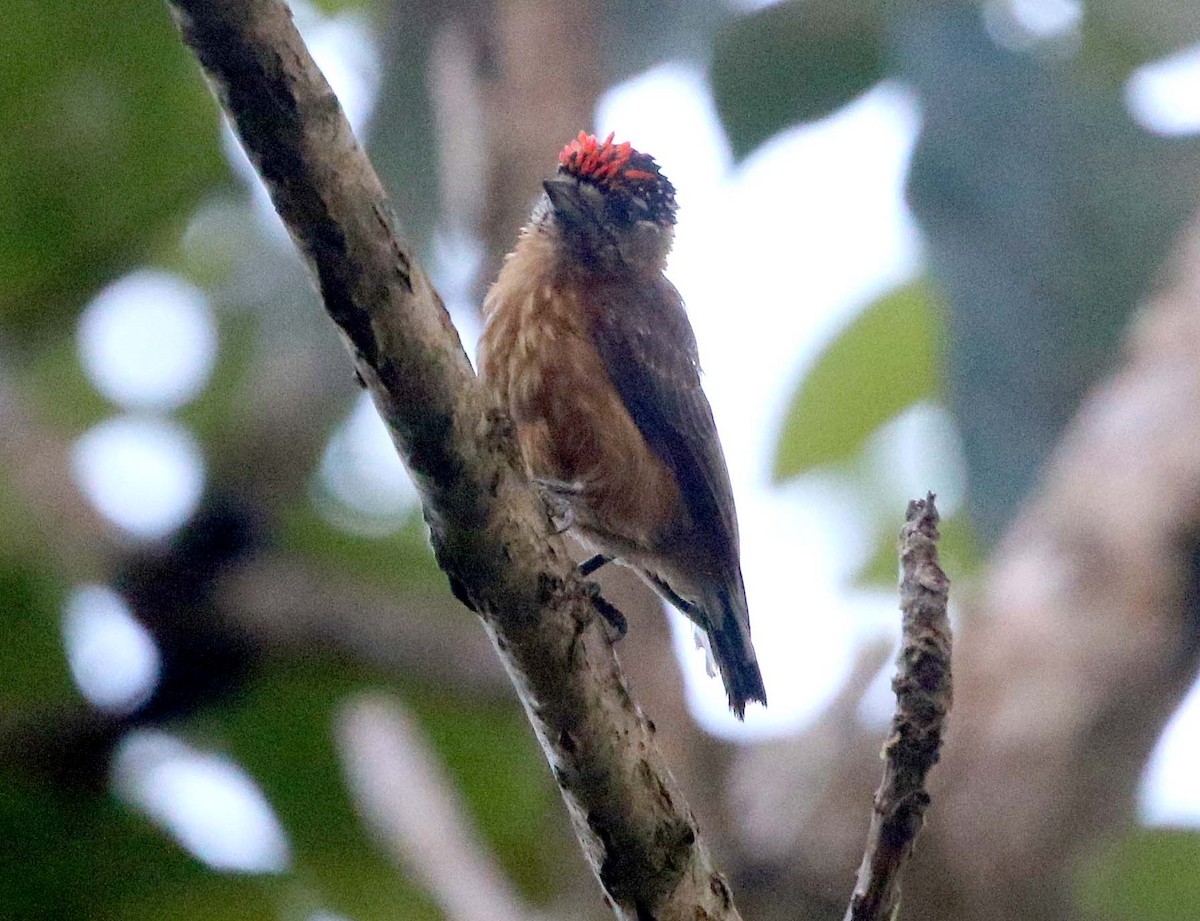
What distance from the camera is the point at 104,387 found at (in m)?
7.07

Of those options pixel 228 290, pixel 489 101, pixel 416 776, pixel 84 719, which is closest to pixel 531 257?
pixel 489 101

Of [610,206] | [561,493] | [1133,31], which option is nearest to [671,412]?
[561,493]

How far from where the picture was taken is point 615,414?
474cm

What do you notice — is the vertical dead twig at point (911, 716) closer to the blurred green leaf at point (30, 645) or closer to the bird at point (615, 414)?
the bird at point (615, 414)

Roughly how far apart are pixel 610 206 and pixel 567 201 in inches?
8.5

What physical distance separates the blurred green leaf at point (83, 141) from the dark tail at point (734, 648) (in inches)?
91.4

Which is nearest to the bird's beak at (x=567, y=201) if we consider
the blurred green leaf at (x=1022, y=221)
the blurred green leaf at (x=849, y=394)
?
the blurred green leaf at (x=1022, y=221)

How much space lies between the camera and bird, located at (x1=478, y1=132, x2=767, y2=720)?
4.70 metres

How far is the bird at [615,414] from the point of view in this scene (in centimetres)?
470

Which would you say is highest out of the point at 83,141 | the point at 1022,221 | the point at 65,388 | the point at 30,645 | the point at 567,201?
the point at 1022,221

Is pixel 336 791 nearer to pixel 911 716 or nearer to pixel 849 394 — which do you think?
pixel 849 394

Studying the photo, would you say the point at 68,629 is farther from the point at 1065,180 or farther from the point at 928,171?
the point at 1065,180

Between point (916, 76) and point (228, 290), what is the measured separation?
9.98 feet

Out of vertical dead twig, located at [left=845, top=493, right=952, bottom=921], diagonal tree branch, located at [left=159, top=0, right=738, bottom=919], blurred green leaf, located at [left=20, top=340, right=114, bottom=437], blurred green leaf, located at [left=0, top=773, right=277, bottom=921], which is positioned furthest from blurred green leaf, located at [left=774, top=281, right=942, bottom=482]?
vertical dead twig, located at [left=845, top=493, right=952, bottom=921]
